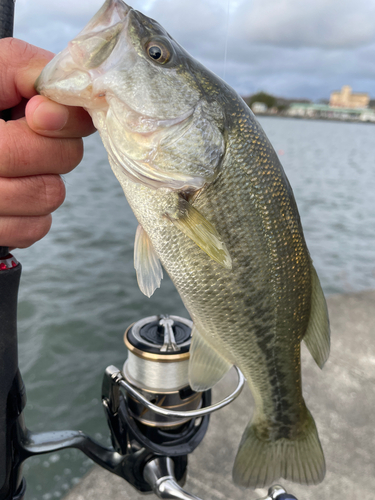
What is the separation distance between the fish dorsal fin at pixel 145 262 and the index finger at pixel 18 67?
0.58 metres

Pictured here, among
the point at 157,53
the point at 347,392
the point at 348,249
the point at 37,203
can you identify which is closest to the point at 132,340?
the point at 37,203

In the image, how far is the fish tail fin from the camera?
167 cm

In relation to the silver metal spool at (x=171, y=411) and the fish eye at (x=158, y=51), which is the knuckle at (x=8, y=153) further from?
the silver metal spool at (x=171, y=411)

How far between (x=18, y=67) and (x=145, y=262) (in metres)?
0.74

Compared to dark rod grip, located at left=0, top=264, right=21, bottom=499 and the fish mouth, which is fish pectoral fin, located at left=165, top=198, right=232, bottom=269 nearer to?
the fish mouth

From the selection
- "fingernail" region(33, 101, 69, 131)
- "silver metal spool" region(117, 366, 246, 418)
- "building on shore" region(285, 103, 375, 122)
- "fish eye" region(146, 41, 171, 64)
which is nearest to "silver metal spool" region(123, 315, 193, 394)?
"silver metal spool" region(117, 366, 246, 418)

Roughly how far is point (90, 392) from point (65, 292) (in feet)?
7.80

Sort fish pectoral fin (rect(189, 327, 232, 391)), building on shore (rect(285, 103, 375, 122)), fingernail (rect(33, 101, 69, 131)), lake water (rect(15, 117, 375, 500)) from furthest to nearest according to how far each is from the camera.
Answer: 1. building on shore (rect(285, 103, 375, 122))
2. lake water (rect(15, 117, 375, 500))
3. fish pectoral fin (rect(189, 327, 232, 391))
4. fingernail (rect(33, 101, 69, 131))

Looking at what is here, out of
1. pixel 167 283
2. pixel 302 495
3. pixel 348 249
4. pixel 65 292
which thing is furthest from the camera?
pixel 348 249

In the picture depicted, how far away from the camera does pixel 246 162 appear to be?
4.42 ft

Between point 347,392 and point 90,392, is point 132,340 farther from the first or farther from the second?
point 90,392

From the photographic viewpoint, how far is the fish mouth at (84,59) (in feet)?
3.42

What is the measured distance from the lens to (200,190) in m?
1.33

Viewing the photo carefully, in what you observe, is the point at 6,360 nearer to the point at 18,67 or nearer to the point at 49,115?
the point at 49,115
